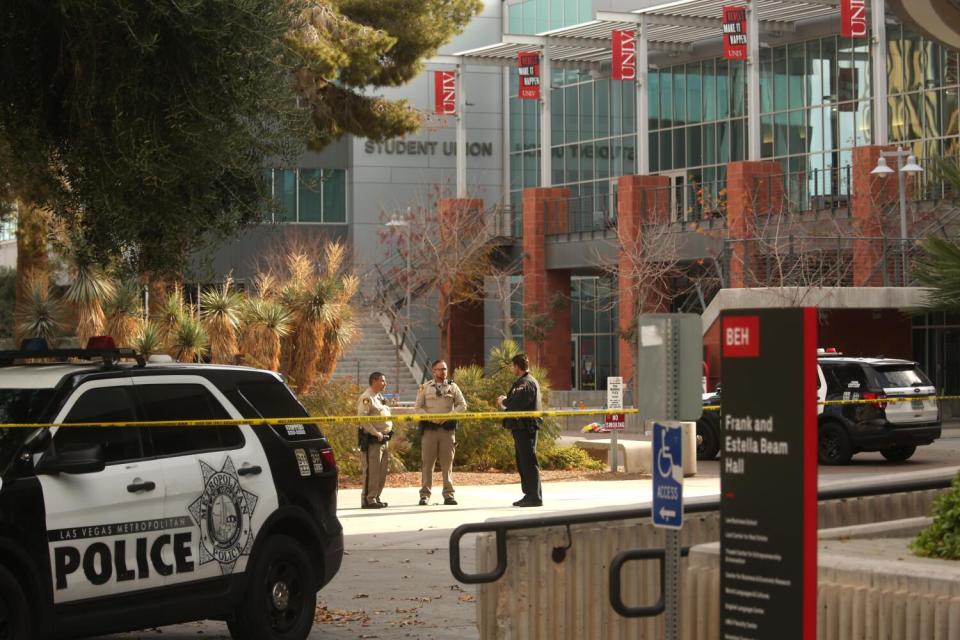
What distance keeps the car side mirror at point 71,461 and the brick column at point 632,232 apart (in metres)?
38.4

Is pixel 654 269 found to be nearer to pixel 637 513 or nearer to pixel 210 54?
pixel 210 54

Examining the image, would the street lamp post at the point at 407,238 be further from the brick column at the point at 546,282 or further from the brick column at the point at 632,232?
the brick column at the point at 632,232

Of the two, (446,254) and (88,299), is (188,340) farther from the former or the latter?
(446,254)

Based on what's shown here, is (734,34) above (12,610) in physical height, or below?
above

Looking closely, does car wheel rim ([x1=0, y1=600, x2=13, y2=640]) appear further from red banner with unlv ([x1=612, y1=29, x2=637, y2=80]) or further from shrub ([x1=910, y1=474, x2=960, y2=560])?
red banner with unlv ([x1=612, y1=29, x2=637, y2=80])

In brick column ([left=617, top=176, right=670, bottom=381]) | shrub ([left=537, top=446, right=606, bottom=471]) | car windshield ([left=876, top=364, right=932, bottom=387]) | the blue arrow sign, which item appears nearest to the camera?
the blue arrow sign

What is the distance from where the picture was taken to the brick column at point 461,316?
5584 centimetres

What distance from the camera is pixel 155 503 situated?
912 cm

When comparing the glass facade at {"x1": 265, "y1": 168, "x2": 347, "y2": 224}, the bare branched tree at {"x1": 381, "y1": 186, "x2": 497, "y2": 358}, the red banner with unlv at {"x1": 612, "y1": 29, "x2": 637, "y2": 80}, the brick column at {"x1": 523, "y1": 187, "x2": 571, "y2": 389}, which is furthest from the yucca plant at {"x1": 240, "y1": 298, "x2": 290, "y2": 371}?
the glass facade at {"x1": 265, "y1": 168, "x2": 347, "y2": 224}

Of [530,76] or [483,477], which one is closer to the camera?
[483,477]

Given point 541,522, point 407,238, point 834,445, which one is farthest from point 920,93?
point 541,522

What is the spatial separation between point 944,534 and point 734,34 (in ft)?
130

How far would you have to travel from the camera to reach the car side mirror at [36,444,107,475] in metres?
8.55

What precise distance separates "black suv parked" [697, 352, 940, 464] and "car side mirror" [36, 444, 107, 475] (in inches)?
722
